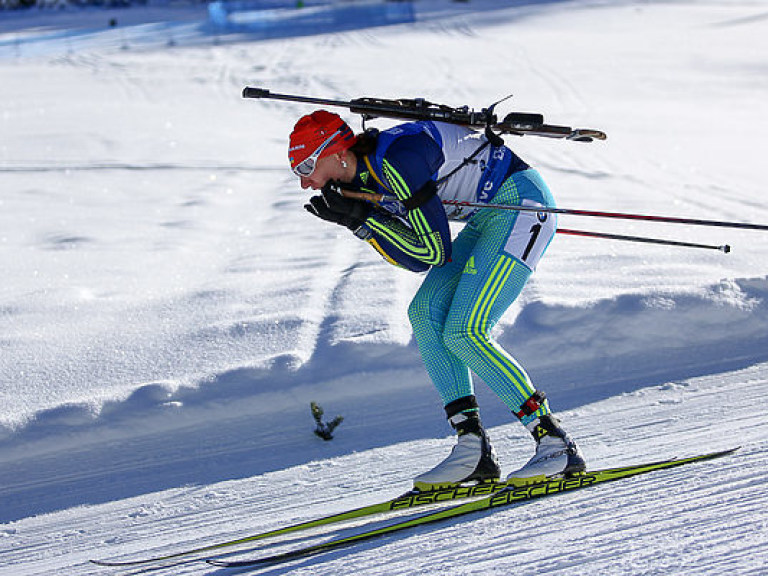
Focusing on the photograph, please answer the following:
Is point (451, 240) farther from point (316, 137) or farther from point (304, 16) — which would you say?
point (304, 16)

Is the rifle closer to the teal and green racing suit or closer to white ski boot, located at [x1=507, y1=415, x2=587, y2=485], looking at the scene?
the teal and green racing suit

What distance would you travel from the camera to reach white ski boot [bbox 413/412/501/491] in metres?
3.60

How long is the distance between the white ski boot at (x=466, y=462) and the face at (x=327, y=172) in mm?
1128

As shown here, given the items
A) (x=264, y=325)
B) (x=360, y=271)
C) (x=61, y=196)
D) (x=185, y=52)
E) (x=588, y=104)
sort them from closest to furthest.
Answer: (x=264, y=325)
(x=360, y=271)
(x=61, y=196)
(x=588, y=104)
(x=185, y=52)

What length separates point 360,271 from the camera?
652cm

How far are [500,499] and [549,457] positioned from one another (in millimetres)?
269

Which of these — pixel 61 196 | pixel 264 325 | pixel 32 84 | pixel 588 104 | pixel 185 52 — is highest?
pixel 185 52

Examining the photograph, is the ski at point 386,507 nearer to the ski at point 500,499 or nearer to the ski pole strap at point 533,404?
the ski at point 500,499

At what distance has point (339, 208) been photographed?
10.8 feet

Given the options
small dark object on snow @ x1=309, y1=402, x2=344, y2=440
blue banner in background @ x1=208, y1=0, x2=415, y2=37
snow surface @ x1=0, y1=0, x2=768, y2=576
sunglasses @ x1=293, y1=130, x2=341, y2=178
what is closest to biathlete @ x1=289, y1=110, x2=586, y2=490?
sunglasses @ x1=293, y1=130, x2=341, y2=178

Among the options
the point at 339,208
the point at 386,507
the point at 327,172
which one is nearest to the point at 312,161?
the point at 327,172

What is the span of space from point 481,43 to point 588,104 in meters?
7.46

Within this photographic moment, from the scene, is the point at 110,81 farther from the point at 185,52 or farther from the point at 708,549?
the point at 708,549

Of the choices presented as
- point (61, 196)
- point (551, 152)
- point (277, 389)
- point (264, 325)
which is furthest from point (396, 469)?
point (551, 152)
